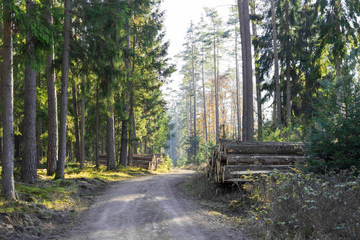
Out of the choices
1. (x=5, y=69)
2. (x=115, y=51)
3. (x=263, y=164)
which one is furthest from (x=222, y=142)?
(x=5, y=69)

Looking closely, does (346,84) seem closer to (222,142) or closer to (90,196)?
(222,142)

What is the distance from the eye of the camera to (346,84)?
7.32 meters

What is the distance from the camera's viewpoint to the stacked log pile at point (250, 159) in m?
9.64

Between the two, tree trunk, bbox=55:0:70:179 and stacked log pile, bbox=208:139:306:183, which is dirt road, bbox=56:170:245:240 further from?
tree trunk, bbox=55:0:70:179

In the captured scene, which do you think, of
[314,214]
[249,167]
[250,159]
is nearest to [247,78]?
[250,159]

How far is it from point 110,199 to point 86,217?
8.63ft

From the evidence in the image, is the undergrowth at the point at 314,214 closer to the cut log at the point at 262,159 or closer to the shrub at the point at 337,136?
the shrub at the point at 337,136

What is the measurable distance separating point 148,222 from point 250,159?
15.5ft

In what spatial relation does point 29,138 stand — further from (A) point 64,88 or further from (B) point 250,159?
(B) point 250,159

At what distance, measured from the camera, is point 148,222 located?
281 inches

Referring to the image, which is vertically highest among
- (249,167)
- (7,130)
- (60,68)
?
(60,68)

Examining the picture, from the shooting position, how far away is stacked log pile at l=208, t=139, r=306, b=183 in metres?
9.64

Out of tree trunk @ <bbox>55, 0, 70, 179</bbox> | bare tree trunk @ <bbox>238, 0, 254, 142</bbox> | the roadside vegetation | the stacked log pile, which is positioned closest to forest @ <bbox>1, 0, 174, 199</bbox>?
tree trunk @ <bbox>55, 0, 70, 179</bbox>

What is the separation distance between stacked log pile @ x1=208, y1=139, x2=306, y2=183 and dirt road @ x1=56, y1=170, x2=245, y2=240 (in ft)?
5.31
